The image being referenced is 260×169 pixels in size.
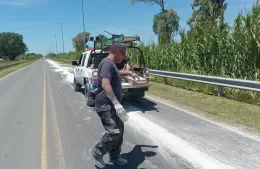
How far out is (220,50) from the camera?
1128 centimetres

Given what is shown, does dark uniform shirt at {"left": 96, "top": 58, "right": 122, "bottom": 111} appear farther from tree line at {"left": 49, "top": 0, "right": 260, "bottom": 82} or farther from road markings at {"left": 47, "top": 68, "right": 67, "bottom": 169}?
tree line at {"left": 49, "top": 0, "right": 260, "bottom": 82}

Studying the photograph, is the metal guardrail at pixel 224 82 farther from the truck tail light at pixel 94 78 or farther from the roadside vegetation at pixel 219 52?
the truck tail light at pixel 94 78

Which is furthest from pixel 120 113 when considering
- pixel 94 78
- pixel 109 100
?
pixel 94 78

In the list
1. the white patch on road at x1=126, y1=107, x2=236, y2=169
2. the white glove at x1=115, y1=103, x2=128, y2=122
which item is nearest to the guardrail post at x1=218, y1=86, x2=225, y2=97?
the white patch on road at x1=126, y1=107, x2=236, y2=169

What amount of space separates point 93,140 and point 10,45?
15196 cm

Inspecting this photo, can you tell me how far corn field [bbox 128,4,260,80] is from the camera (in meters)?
9.61

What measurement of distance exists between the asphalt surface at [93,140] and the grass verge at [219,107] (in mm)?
601

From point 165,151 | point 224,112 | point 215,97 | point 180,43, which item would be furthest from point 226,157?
point 180,43

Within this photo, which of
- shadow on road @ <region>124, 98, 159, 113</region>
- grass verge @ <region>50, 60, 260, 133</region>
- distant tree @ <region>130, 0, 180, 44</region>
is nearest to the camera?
grass verge @ <region>50, 60, 260, 133</region>

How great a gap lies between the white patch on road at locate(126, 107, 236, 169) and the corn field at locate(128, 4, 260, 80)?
468 cm

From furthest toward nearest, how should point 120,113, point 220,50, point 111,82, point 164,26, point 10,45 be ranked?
point 10,45 → point 164,26 → point 220,50 → point 111,82 → point 120,113

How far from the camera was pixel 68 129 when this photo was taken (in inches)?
268

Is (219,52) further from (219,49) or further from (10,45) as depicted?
(10,45)

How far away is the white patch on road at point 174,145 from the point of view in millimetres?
4472
